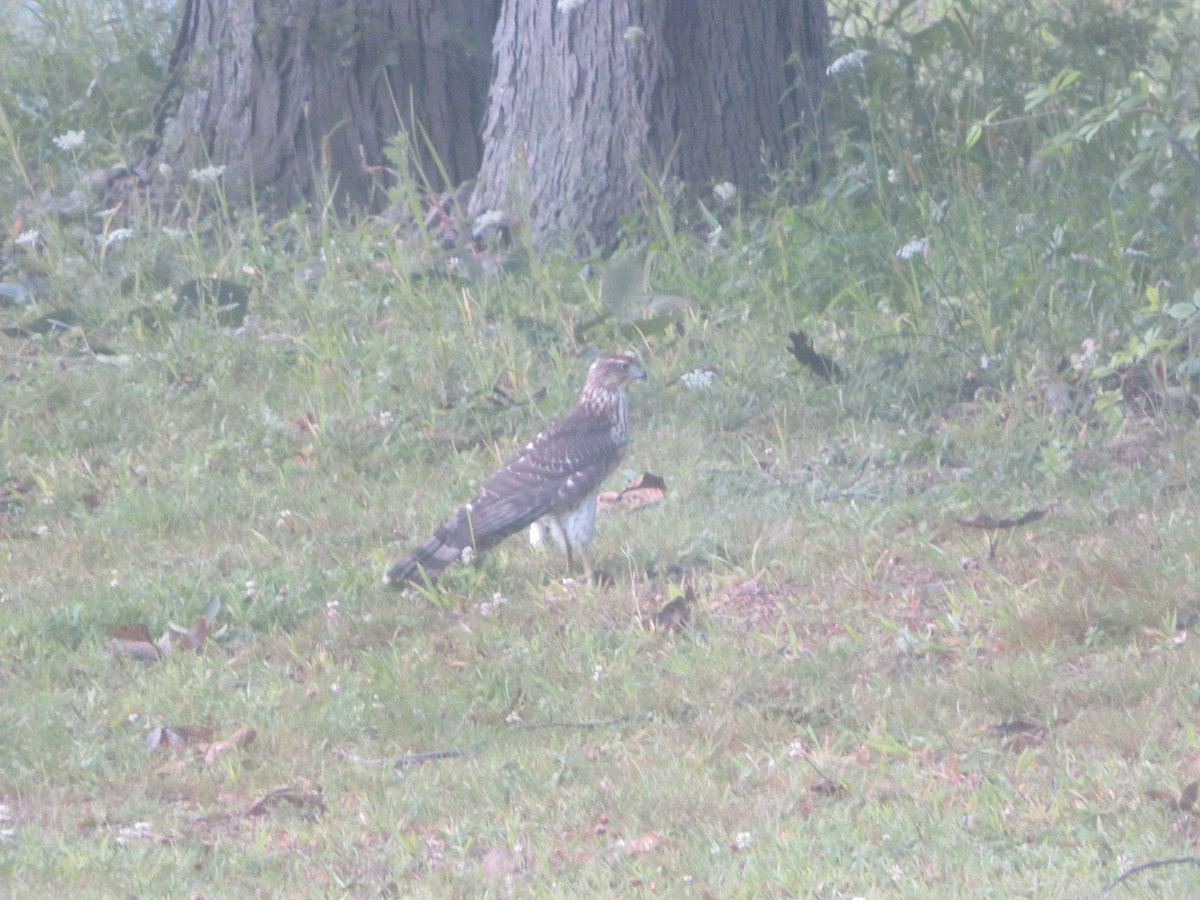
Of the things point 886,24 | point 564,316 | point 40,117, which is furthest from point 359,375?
point 40,117

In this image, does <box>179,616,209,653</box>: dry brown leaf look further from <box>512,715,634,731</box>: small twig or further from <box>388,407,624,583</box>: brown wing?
<box>512,715,634,731</box>: small twig

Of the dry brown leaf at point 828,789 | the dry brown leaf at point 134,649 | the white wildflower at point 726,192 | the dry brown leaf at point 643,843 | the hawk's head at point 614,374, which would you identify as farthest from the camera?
the white wildflower at point 726,192

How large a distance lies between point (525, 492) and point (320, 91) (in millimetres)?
5039

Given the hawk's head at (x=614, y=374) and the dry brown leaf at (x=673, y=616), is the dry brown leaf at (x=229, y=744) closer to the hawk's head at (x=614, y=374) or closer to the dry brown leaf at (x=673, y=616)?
the dry brown leaf at (x=673, y=616)

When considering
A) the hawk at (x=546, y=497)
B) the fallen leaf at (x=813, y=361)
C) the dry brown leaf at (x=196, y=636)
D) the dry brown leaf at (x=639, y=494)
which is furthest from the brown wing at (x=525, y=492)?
the fallen leaf at (x=813, y=361)

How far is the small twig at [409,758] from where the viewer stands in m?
4.70

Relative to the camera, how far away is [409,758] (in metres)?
4.71

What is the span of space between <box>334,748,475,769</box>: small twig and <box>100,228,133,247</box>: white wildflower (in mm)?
5080

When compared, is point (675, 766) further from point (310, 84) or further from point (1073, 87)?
point (310, 84)

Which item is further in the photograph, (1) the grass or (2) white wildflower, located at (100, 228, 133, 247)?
(2) white wildflower, located at (100, 228, 133, 247)

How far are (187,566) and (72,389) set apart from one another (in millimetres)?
2178

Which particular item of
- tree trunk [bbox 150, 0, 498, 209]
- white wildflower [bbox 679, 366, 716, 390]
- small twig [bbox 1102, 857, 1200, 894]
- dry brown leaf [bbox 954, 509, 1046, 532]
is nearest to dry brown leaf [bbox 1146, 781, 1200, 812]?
small twig [bbox 1102, 857, 1200, 894]

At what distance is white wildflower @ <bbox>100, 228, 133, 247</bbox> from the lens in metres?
9.05

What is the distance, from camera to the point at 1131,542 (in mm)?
5574
